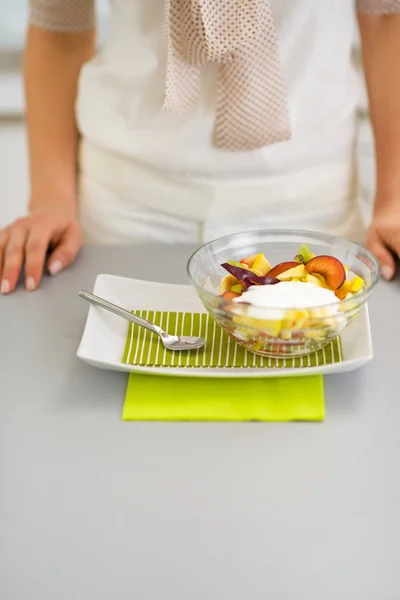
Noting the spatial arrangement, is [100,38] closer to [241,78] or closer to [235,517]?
[241,78]

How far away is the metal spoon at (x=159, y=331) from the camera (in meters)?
0.77

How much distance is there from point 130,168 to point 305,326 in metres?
0.49

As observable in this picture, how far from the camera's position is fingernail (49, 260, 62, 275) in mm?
977

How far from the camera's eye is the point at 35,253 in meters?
0.97

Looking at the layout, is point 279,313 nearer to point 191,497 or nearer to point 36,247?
point 191,497

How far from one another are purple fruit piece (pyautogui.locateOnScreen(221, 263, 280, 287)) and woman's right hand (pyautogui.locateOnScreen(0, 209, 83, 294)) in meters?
0.30

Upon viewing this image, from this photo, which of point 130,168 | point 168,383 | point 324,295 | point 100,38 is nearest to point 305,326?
point 324,295

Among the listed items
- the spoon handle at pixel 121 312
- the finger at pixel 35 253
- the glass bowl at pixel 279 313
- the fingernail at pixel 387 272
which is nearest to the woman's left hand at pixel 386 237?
the fingernail at pixel 387 272

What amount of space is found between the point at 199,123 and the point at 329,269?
0.35m

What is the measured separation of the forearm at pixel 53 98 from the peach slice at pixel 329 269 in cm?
51

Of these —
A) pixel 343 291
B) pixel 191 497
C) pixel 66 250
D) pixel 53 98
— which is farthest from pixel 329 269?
pixel 53 98

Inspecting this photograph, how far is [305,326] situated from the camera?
0.70m

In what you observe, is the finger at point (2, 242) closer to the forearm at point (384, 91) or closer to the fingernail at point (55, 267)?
the fingernail at point (55, 267)

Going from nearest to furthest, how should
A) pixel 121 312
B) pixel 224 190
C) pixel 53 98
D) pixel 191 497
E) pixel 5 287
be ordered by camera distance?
pixel 191 497 → pixel 121 312 → pixel 5 287 → pixel 224 190 → pixel 53 98
